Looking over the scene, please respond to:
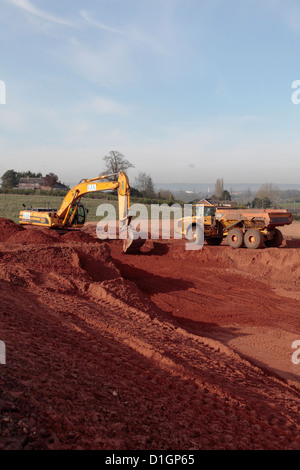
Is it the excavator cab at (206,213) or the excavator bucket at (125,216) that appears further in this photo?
the excavator cab at (206,213)

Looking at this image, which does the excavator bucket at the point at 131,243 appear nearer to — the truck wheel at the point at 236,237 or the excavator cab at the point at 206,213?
the excavator cab at the point at 206,213

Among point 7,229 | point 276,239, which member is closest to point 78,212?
point 7,229

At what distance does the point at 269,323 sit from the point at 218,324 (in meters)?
1.32

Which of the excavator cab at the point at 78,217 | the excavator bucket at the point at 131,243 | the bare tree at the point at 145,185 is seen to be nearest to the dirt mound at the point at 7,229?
the excavator cab at the point at 78,217

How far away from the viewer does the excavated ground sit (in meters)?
3.20

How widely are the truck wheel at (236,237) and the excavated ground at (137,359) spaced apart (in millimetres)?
4546

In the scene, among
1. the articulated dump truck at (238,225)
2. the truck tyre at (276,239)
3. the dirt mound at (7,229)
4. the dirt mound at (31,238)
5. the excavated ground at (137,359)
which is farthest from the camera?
the truck tyre at (276,239)

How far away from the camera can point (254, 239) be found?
17.0 meters

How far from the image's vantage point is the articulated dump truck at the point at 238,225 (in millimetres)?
16953

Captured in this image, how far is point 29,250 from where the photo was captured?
10477 mm

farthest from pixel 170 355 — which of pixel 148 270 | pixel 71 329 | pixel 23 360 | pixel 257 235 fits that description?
pixel 257 235

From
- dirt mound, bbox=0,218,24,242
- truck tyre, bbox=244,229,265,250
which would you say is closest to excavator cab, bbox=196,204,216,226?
truck tyre, bbox=244,229,265,250

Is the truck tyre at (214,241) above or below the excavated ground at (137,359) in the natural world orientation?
above

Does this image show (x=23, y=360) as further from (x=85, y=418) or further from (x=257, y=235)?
(x=257, y=235)
